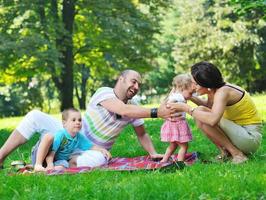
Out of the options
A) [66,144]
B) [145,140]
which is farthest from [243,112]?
[66,144]

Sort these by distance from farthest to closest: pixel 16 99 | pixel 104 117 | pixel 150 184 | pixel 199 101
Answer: pixel 16 99, pixel 199 101, pixel 104 117, pixel 150 184

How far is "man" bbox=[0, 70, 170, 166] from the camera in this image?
21.8 feet

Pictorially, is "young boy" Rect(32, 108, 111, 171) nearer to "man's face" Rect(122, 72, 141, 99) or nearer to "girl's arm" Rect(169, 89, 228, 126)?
"man's face" Rect(122, 72, 141, 99)

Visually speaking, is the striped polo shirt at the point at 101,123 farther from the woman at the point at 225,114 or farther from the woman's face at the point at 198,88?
the woman's face at the point at 198,88

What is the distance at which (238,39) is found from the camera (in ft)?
118

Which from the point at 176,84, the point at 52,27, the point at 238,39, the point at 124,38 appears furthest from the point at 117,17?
the point at 176,84

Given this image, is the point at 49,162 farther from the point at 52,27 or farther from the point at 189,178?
the point at 52,27

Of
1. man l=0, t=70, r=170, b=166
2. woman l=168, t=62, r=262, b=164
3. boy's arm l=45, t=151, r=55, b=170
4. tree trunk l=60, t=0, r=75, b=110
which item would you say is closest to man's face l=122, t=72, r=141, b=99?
man l=0, t=70, r=170, b=166

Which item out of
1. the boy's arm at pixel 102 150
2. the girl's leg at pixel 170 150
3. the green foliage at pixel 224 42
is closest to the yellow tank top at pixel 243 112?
the girl's leg at pixel 170 150

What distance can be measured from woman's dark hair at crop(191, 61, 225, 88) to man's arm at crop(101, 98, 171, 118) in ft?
1.80

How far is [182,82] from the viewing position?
6820 mm

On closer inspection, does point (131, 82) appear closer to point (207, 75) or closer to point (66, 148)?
point (207, 75)

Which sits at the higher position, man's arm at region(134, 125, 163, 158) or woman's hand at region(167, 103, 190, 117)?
woman's hand at region(167, 103, 190, 117)

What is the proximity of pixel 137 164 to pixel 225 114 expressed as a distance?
4.28 ft
